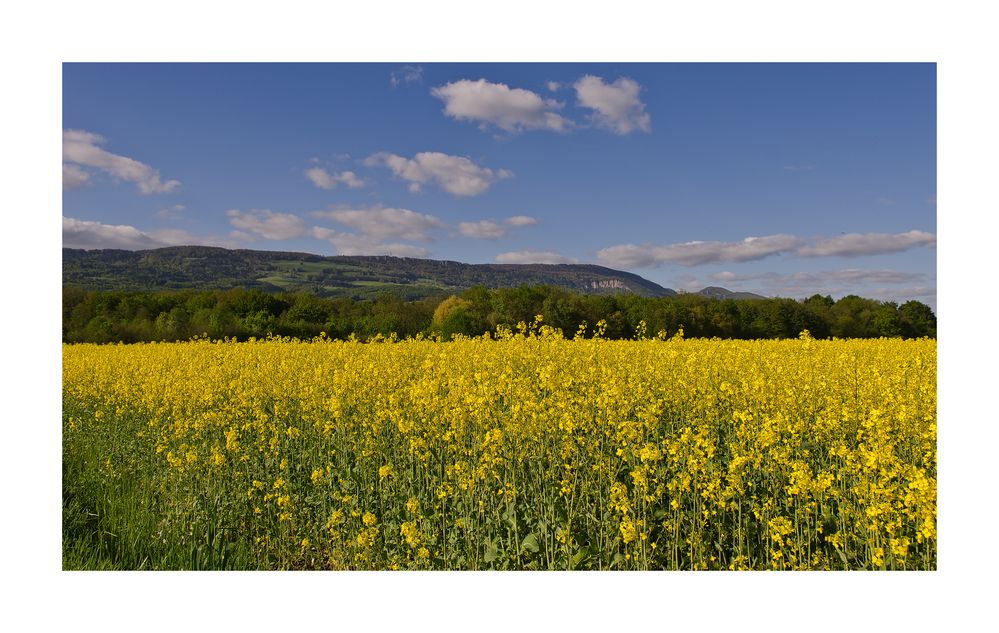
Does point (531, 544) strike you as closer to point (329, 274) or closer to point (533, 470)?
point (533, 470)

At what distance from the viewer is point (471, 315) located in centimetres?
1411

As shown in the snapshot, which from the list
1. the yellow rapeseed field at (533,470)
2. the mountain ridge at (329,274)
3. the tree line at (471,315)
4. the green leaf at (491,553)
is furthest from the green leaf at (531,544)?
the tree line at (471,315)

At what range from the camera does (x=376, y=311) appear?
15461mm

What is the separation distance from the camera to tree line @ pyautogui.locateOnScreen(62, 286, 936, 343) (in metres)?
14.0

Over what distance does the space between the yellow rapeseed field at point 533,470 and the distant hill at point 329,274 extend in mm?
3739

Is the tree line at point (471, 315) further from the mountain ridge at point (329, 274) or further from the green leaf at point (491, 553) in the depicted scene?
the green leaf at point (491, 553)

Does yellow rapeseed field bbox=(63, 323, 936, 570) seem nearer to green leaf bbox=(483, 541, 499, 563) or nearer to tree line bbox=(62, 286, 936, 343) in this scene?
green leaf bbox=(483, 541, 499, 563)

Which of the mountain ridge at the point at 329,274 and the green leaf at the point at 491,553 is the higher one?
the mountain ridge at the point at 329,274

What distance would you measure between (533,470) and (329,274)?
1186 centimetres

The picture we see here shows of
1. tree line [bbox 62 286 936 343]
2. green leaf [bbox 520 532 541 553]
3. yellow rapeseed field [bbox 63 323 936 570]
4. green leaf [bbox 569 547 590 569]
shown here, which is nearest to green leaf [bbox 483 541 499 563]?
yellow rapeseed field [bbox 63 323 936 570]

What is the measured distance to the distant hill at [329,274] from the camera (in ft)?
34.6

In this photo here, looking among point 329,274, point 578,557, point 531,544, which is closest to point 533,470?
point 531,544
